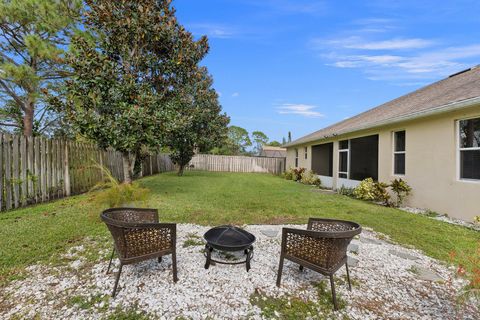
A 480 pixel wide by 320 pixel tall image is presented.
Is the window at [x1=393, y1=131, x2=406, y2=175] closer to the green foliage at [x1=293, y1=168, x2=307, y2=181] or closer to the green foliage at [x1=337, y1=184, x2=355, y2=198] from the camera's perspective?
the green foliage at [x1=337, y1=184, x2=355, y2=198]

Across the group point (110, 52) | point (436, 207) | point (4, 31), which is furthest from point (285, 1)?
point (4, 31)

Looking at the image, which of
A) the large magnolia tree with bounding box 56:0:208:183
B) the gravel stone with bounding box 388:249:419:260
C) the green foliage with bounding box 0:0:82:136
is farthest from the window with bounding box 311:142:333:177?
the green foliage with bounding box 0:0:82:136

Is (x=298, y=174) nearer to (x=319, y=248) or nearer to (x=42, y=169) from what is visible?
(x=42, y=169)

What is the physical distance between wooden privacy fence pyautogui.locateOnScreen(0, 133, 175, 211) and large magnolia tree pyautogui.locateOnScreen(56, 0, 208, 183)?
0.95 m

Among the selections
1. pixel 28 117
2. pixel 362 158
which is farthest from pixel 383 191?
pixel 28 117

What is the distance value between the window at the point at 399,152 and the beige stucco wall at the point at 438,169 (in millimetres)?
243

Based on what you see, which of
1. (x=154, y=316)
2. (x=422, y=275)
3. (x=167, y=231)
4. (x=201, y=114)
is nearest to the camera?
(x=154, y=316)

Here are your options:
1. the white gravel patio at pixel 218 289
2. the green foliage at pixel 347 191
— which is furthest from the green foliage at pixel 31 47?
the green foliage at pixel 347 191

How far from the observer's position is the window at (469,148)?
5.14 metres

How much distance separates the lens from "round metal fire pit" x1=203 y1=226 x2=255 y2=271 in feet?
8.66

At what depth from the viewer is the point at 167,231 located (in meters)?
2.53

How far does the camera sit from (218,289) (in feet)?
8.00

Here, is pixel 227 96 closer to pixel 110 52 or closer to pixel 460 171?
pixel 110 52

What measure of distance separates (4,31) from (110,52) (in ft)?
28.6
